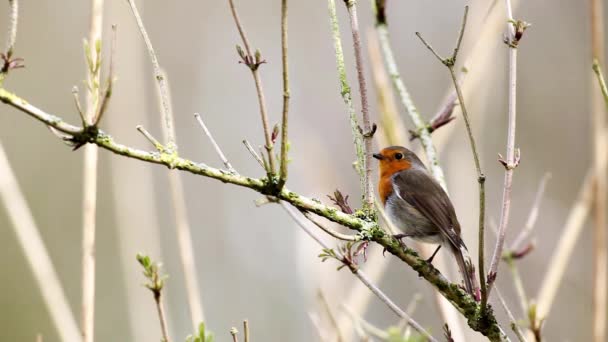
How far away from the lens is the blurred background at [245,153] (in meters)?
4.87

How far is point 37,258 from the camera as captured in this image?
226cm

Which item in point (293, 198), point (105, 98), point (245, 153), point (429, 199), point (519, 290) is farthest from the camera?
point (245, 153)

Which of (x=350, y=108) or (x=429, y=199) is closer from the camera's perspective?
(x=350, y=108)

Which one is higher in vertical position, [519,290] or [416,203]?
[416,203]

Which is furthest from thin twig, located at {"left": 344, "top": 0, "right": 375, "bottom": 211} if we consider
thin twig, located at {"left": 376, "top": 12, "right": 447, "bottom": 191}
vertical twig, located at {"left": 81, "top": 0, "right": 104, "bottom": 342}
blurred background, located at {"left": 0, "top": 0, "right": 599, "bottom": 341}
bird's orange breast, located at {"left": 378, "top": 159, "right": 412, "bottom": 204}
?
blurred background, located at {"left": 0, "top": 0, "right": 599, "bottom": 341}

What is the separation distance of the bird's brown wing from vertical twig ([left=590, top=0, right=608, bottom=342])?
1.58 feet

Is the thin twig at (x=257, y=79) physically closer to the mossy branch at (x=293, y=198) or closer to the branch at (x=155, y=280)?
the mossy branch at (x=293, y=198)

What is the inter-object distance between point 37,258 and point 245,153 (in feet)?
15.1

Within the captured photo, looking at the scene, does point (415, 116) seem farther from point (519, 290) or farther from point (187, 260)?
point (187, 260)

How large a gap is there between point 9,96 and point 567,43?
4970 mm

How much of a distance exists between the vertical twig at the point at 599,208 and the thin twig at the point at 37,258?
1632 millimetres

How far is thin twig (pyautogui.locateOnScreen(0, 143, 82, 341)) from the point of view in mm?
2203

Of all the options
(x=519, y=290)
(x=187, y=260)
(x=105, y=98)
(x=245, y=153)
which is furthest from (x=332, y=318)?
(x=245, y=153)

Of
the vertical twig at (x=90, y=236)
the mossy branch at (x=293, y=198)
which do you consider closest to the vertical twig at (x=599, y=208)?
the mossy branch at (x=293, y=198)
